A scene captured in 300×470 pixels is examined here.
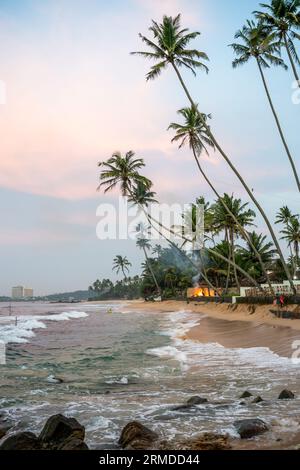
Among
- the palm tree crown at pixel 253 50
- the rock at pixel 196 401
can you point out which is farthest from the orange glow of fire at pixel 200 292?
the rock at pixel 196 401

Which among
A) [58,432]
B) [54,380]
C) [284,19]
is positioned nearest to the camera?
[58,432]

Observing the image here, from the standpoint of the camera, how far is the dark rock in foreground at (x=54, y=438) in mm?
4504

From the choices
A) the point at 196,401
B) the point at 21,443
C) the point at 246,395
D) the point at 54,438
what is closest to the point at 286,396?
the point at 246,395

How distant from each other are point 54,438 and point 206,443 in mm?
1973

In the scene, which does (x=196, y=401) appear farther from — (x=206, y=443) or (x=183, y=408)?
(x=206, y=443)

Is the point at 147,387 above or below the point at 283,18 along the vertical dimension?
below

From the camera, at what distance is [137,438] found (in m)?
4.75

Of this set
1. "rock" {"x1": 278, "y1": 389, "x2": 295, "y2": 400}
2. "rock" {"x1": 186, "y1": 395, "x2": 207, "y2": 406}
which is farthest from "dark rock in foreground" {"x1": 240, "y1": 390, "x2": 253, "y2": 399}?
"rock" {"x1": 186, "y1": 395, "x2": 207, "y2": 406}

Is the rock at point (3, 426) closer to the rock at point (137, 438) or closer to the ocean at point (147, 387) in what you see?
the ocean at point (147, 387)
